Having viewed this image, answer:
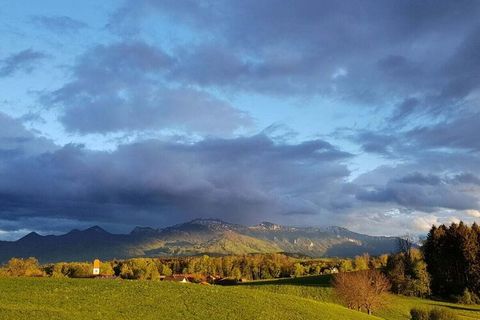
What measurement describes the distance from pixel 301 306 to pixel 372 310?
59936 millimetres

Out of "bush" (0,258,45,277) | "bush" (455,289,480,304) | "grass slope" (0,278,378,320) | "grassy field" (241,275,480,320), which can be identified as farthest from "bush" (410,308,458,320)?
"bush" (0,258,45,277)

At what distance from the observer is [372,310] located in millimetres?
106125

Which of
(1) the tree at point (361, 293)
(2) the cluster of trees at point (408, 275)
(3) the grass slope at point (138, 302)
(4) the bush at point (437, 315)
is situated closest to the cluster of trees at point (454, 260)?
(2) the cluster of trees at point (408, 275)

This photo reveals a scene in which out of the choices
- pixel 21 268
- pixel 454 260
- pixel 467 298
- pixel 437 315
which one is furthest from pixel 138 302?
pixel 21 268

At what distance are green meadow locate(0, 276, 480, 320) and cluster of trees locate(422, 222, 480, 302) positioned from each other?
333 feet

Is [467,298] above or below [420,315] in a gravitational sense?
below

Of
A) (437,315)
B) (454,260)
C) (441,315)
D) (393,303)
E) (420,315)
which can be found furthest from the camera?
(454,260)

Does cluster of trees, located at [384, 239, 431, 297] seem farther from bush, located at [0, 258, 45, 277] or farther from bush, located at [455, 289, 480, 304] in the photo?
bush, located at [0, 258, 45, 277]

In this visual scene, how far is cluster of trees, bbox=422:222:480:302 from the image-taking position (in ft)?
473

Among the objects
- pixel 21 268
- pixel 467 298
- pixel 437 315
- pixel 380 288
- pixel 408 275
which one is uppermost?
pixel 21 268

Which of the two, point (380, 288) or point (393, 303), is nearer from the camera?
point (380, 288)

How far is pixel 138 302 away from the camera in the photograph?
142ft

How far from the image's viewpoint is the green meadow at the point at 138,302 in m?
38.0

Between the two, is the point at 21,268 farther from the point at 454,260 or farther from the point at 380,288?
the point at 454,260
